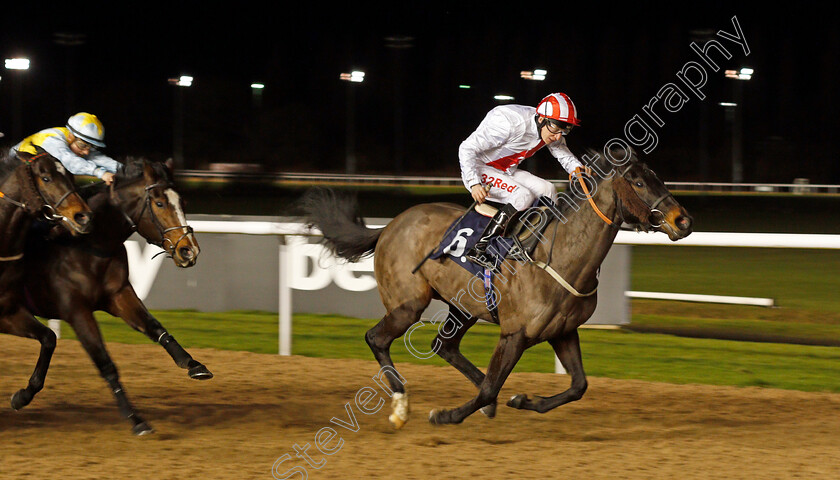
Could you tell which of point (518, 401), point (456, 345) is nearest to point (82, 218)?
point (456, 345)

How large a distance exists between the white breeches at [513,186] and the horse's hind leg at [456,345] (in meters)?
0.70

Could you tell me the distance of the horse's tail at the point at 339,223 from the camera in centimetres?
535

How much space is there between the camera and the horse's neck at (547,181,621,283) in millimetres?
4285

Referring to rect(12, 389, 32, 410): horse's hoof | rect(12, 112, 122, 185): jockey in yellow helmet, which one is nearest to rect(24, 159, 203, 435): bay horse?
rect(12, 112, 122, 185): jockey in yellow helmet

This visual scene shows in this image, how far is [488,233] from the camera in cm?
457

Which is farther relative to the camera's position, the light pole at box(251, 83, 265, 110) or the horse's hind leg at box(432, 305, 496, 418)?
the light pole at box(251, 83, 265, 110)

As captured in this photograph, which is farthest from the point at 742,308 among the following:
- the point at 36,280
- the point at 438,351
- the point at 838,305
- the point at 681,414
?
the point at 36,280

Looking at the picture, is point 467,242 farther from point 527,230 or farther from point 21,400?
point 21,400

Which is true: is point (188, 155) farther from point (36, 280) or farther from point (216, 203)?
point (36, 280)

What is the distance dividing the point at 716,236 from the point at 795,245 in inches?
21.4

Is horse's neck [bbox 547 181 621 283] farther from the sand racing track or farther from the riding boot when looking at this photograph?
the sand racing track

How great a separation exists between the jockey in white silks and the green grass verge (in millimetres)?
1793

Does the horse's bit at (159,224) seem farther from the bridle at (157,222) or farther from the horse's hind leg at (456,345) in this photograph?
the horse's hind leg at (456,345)

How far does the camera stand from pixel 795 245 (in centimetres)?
645
